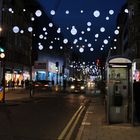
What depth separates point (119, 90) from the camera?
57.4 ft

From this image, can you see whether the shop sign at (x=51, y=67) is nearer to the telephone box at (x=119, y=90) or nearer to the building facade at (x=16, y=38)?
the building facade at (x=16, y=38)

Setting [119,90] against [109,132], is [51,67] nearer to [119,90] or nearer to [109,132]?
[119,90]

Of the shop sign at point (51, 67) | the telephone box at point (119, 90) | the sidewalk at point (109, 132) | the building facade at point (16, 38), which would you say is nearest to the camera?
the sidewalk at point (109, 132)

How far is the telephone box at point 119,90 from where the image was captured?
17297mm

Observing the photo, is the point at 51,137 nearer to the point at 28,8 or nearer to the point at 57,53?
the point at 28,8

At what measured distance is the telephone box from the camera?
681 inches

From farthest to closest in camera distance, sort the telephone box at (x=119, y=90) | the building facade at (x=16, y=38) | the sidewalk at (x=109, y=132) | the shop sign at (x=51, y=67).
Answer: the shop sign at (x=51, y=67), the building facade at (x=16, y=38), the telephone box at (x=119, y=90), the sidewalk at (x=109, y=132)

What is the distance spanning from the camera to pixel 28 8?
92000 mm

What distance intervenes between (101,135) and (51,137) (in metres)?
1.53

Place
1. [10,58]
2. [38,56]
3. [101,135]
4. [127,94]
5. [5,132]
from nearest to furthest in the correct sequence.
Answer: [101,135]
[5,132]
[127,94]
[10,58]
[38,56]

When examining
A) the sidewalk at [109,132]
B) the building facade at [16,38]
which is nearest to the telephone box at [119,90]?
the sidewalk at [109,132]

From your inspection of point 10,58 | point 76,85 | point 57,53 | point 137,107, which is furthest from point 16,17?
point 137,107

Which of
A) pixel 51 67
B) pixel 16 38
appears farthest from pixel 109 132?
pixel 51 67

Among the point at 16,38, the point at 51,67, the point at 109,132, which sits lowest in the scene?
the point at 109,132
